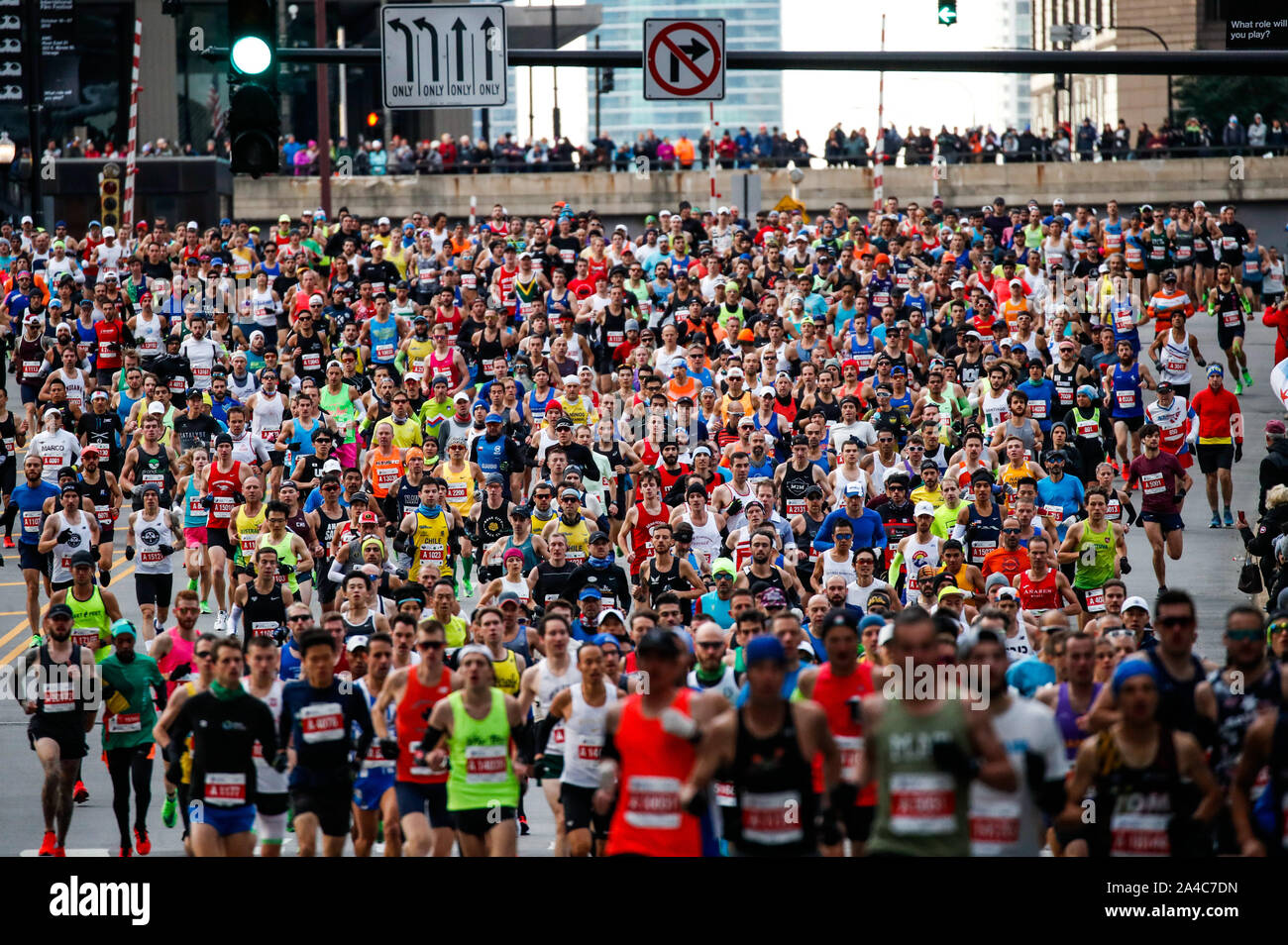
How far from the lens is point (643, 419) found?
68.1 ft

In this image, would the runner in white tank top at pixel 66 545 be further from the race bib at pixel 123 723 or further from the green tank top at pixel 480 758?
the green tank top at pixel 480 758

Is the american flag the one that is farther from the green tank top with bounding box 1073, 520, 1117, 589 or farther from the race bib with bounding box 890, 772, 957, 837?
the race bib with bounding box 890, 772, 957, 837

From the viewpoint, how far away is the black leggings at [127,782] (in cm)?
1294

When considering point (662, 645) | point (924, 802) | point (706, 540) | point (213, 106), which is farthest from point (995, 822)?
point (213, 106)

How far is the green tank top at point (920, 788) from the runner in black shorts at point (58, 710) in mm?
7331

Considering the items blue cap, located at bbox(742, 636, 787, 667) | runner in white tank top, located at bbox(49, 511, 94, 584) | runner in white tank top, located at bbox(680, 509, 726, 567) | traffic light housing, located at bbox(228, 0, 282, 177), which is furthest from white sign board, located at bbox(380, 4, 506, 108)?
runner in white tank top, located at bbox(49, 511, 94, 584)

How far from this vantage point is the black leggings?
12.9 meters

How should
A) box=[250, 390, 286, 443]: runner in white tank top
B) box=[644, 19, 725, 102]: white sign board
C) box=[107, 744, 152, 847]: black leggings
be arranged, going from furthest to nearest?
1. box=[250, 390, 286, 443]: runner in white tank top
2. box=[107, 744, 152, 847]: black leggings
3. box=[644, 19, 725, 102]: white sign board

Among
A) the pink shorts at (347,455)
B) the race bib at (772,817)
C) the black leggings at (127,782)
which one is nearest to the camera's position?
the race bib at (772,817)

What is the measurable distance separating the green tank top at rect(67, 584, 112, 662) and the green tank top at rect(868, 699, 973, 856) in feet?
30.0

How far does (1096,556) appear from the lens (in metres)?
17.1

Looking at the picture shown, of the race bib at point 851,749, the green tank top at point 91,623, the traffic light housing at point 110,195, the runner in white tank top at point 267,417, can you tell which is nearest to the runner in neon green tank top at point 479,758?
the race bib at point 851,749

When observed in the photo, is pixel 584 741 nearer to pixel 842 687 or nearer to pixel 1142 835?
pixel 842 687
